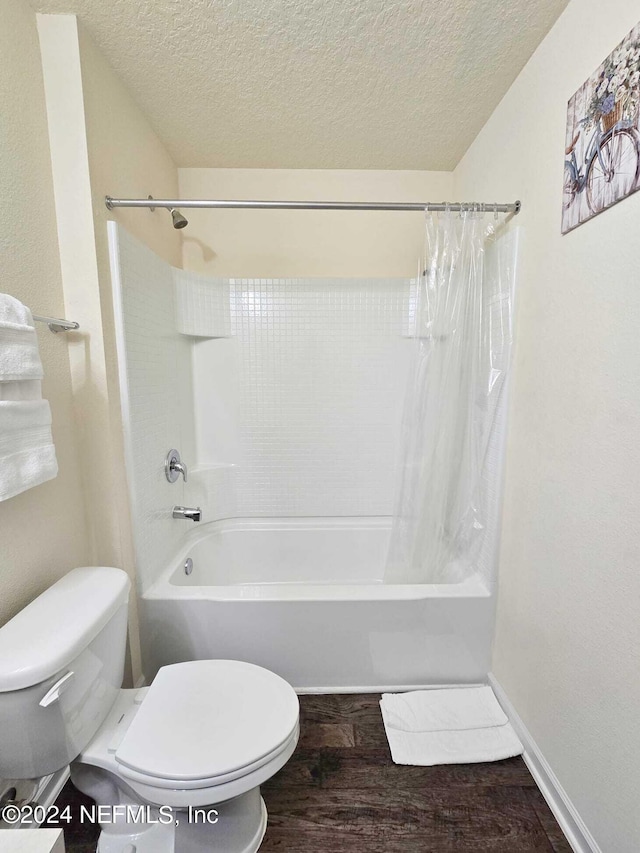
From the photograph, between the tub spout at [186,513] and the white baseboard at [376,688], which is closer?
the white baseboard at [376,688]

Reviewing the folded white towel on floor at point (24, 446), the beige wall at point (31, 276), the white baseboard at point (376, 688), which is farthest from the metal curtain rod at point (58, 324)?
the white baseboard at point (376, 688)

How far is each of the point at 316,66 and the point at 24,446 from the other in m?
1.55

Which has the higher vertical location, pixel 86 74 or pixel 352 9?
pixel 352 9

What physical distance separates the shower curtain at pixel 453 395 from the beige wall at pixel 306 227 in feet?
2.04

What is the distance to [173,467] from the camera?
1.74 metres

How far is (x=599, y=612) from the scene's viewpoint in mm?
982

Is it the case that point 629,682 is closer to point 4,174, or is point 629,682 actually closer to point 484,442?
point 484,442

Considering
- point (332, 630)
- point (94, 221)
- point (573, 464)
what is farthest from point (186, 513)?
point (573, 464)

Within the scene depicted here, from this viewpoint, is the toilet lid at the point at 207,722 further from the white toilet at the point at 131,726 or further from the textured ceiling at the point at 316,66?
the textured ceiling at the point at 316,66

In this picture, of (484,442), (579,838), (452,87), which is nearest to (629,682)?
(579,838)

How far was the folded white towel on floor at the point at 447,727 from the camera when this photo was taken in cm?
130

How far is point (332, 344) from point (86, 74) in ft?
A: 4.55

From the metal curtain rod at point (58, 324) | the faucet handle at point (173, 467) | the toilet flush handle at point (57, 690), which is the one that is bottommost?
the toilet flush handle at point (57, 690)

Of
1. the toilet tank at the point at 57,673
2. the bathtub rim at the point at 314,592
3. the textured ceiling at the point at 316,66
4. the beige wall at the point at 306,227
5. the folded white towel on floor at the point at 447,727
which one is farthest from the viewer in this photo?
the beige wall at the point at 306,227
